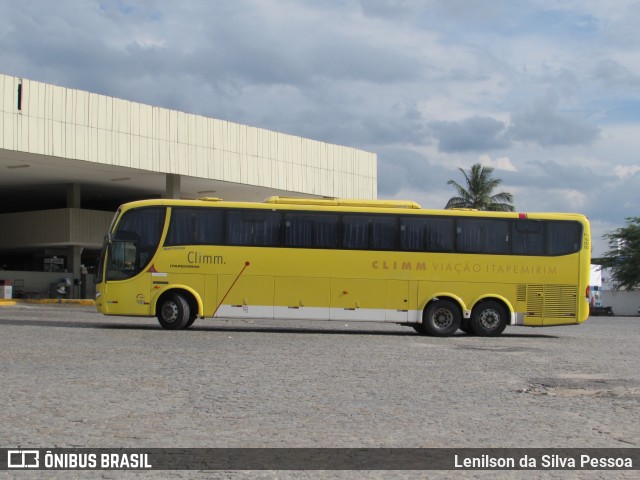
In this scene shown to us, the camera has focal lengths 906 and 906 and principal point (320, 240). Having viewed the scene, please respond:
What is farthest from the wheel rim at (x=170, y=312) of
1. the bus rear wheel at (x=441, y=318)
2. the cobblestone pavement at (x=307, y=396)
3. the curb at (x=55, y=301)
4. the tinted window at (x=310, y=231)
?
the curb at (x=55, y=301)

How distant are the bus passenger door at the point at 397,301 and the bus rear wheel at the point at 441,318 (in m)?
0.54

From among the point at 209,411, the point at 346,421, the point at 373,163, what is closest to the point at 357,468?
the point at 346,421

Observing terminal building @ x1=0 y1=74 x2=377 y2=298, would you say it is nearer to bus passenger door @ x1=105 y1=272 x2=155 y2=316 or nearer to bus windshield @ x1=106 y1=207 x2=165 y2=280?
bus windshield @ x1=106 y1=207 x2=165 y2=280

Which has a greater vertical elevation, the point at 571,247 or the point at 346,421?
the point at 571,247

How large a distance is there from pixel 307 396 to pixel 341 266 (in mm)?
12577

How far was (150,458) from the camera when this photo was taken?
6.76 m

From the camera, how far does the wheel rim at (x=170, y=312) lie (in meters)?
22.6

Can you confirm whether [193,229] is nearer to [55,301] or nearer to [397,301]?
[397,301]

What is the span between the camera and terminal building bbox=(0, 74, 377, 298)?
1495 inches

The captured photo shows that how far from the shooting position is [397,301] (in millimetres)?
22875

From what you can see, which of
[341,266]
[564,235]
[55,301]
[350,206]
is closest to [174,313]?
[341,266]

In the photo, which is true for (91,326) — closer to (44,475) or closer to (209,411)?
(209,411)

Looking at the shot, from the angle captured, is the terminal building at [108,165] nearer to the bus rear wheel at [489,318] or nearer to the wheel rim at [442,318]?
the wheel rim at [442,318]

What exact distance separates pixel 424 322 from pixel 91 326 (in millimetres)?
8577
